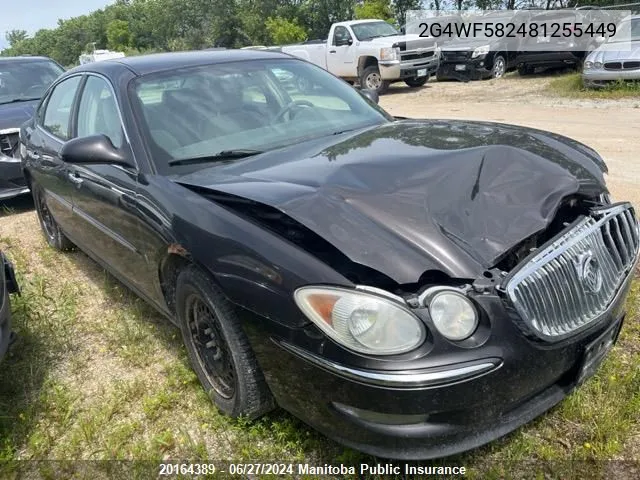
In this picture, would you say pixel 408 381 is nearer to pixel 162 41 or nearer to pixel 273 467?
pixel 273 467

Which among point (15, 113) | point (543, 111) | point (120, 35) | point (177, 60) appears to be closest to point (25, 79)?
point (15, 113)

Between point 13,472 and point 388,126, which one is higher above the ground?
point 388,126

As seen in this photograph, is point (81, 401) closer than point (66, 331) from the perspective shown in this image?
Yes

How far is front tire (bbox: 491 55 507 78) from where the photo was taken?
16297mm

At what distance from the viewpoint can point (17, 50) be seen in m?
101

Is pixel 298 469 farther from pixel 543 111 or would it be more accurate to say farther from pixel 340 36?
pixel 340 36

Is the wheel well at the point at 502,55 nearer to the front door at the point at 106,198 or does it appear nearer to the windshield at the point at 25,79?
the windshield at the point at 25,79

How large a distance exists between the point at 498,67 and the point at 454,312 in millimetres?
16121

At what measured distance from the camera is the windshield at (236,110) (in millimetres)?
3059

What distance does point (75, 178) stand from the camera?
12.4ft

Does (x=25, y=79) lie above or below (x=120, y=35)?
below

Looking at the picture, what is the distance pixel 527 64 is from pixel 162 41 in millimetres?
60198

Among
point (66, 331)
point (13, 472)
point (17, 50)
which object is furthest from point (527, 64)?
point (17, 50)

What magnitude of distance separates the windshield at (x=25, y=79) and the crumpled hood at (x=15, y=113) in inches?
13.3
